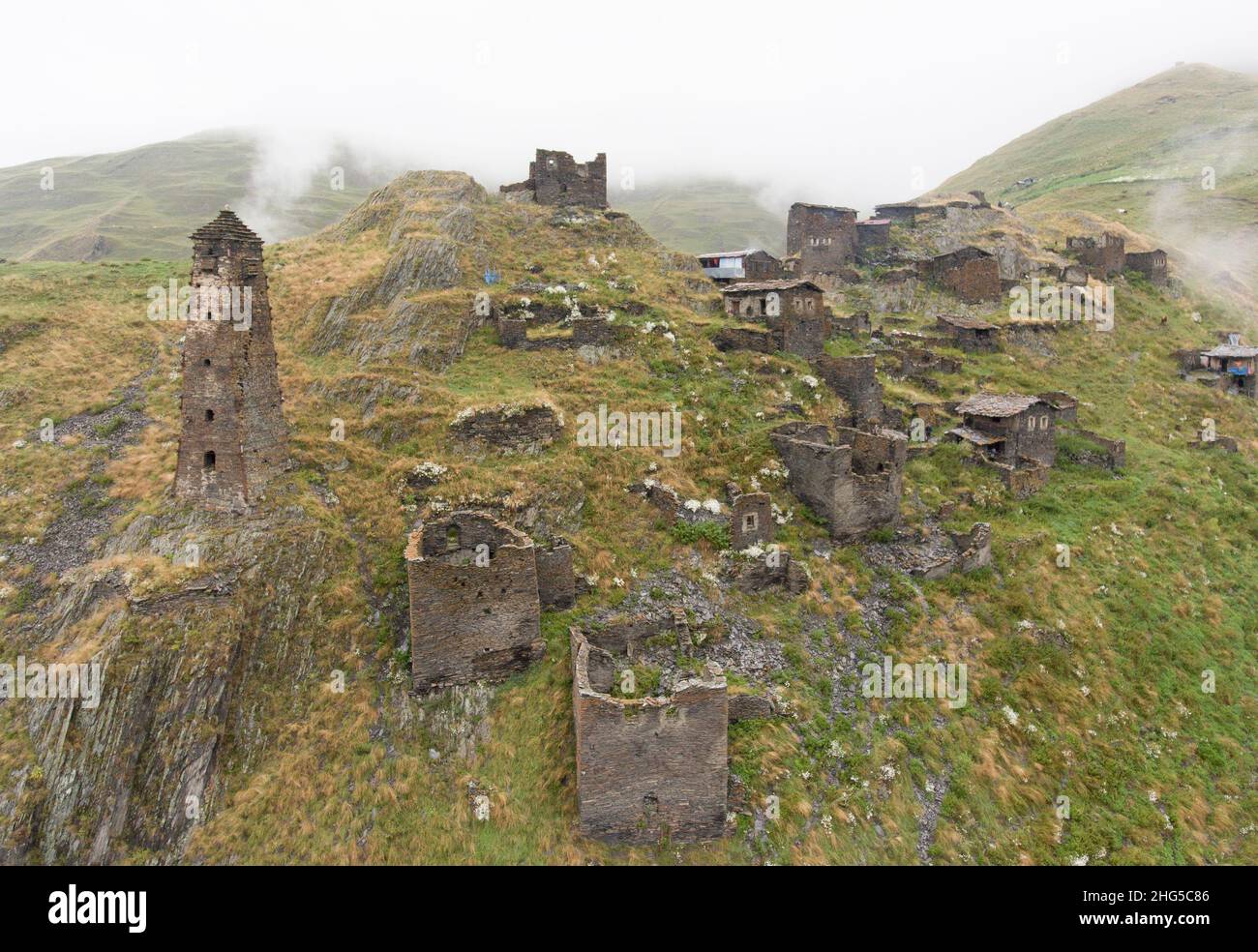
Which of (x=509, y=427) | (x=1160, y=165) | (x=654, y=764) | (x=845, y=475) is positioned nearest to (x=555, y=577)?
(x=654, y=764)

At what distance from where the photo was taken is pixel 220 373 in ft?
75.4

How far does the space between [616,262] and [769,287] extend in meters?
10.3

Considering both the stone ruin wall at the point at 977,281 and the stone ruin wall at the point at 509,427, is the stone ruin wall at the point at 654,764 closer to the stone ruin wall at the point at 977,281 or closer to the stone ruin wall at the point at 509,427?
the stone ruin wall at the point at 509,427

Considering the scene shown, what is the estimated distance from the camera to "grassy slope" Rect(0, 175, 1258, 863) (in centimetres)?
1877

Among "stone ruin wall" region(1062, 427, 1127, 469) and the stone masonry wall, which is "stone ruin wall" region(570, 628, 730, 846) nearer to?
the stone masonry wall

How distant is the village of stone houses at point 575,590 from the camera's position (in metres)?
18.5

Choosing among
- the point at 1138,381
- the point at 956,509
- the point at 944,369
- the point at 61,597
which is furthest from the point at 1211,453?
the point at 61,597

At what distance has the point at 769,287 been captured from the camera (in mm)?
38812

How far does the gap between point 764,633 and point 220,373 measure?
19.9 metres

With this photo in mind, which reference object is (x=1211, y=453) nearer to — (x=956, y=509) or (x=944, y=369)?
(x=944, y=369)

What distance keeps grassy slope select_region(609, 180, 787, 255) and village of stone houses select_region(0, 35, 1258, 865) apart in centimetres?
7680

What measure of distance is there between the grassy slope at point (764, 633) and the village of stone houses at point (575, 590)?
123 millimetres

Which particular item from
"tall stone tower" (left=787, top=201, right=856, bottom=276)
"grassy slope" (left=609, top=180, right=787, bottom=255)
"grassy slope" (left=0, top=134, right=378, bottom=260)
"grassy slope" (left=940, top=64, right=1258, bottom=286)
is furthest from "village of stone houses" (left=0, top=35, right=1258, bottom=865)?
"grassy slope" (left=609, top=180, right=787, bottom=255)

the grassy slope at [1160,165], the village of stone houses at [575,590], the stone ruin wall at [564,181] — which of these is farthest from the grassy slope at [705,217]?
the village of stone houses at [575,590]
